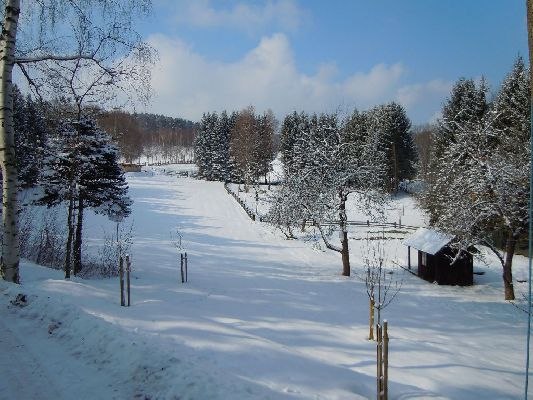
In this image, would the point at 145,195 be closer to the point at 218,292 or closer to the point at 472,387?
the point at 218,292

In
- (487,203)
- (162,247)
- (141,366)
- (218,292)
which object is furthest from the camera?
(162,247)

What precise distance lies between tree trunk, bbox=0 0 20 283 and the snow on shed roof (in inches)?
721

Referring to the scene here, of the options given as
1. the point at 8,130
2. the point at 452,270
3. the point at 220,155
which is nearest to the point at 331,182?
the point at 452,270

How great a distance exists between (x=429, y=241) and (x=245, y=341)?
1917 cm

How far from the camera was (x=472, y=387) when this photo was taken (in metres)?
7.15

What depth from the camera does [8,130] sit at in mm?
7738

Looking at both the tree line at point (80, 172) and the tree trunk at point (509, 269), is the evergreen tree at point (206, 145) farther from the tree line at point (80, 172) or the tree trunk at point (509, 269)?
the tree trunk at point (509, 269)

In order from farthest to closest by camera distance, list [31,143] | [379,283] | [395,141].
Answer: [395,141] < [31,143] < [379,283]

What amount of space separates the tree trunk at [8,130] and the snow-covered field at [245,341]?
1220 mm

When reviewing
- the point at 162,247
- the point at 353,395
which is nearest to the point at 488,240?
the point at 353,395

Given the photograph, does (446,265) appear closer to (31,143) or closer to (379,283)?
(379,283)

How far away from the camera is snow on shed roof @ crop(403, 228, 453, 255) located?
21.6 m

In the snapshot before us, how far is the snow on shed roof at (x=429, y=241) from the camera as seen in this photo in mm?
21594

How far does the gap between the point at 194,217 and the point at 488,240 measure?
29.8 metres
